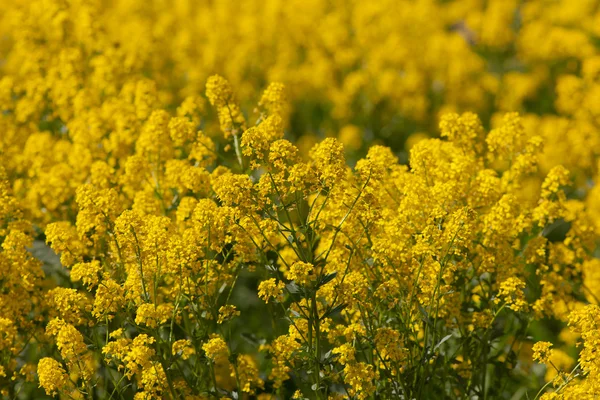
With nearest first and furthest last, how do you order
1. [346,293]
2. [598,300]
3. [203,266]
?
[346,293] → [203,266] → [598,300]

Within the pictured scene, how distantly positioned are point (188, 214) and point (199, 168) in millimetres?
281

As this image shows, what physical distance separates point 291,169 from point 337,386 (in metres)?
1.58

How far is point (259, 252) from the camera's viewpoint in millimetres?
5328

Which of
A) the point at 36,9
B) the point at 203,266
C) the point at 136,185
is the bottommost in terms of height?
the point at 203,266

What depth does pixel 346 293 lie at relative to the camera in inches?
191

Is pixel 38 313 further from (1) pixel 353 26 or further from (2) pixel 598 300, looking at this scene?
(1) pixel 353 26

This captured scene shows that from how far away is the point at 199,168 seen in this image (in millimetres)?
5816

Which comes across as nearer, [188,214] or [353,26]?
[188,214]

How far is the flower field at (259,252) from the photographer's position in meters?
4.91

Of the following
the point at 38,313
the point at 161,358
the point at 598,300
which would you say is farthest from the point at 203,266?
the point at 598,300

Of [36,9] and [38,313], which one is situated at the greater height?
[36,9]

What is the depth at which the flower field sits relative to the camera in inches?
193

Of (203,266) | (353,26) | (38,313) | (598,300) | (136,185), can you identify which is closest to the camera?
(203,266)

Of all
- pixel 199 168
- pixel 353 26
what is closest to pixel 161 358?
pixel 199 168
